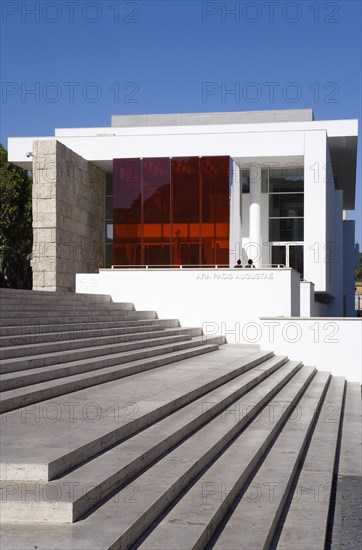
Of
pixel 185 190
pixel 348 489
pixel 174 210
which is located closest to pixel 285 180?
pixel 185 190

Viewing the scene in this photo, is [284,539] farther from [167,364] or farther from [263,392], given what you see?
[167,364]

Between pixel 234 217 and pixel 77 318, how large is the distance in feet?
55.5

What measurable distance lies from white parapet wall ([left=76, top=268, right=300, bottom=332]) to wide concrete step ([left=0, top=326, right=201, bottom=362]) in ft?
11.9

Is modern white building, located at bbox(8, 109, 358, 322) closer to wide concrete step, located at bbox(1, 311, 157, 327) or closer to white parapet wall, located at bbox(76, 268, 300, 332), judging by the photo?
white parapet wall, located at bbox(76, 268, 300, 332)

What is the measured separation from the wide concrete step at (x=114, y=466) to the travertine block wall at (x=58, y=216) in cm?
1817

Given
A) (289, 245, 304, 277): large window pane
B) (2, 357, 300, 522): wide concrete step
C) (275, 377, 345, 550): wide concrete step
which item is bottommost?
(275, 377, 345, 550): wide concrete step

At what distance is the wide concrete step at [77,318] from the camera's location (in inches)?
454

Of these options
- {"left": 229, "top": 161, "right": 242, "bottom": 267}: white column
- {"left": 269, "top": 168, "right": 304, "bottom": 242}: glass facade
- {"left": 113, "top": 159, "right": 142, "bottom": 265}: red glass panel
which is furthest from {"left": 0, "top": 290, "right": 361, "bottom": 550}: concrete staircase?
{"left": 269, "top": 168, "right": 304, "bottom": 242}: glass facade

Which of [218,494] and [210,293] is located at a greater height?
[210,293]

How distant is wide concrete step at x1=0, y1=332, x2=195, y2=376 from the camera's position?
8670mm

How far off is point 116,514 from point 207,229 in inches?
995

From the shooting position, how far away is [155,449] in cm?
660

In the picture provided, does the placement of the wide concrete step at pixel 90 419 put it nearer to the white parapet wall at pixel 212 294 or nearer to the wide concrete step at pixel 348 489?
the wide concrete step at pixel 348 489

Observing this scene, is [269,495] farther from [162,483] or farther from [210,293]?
[210,293]
